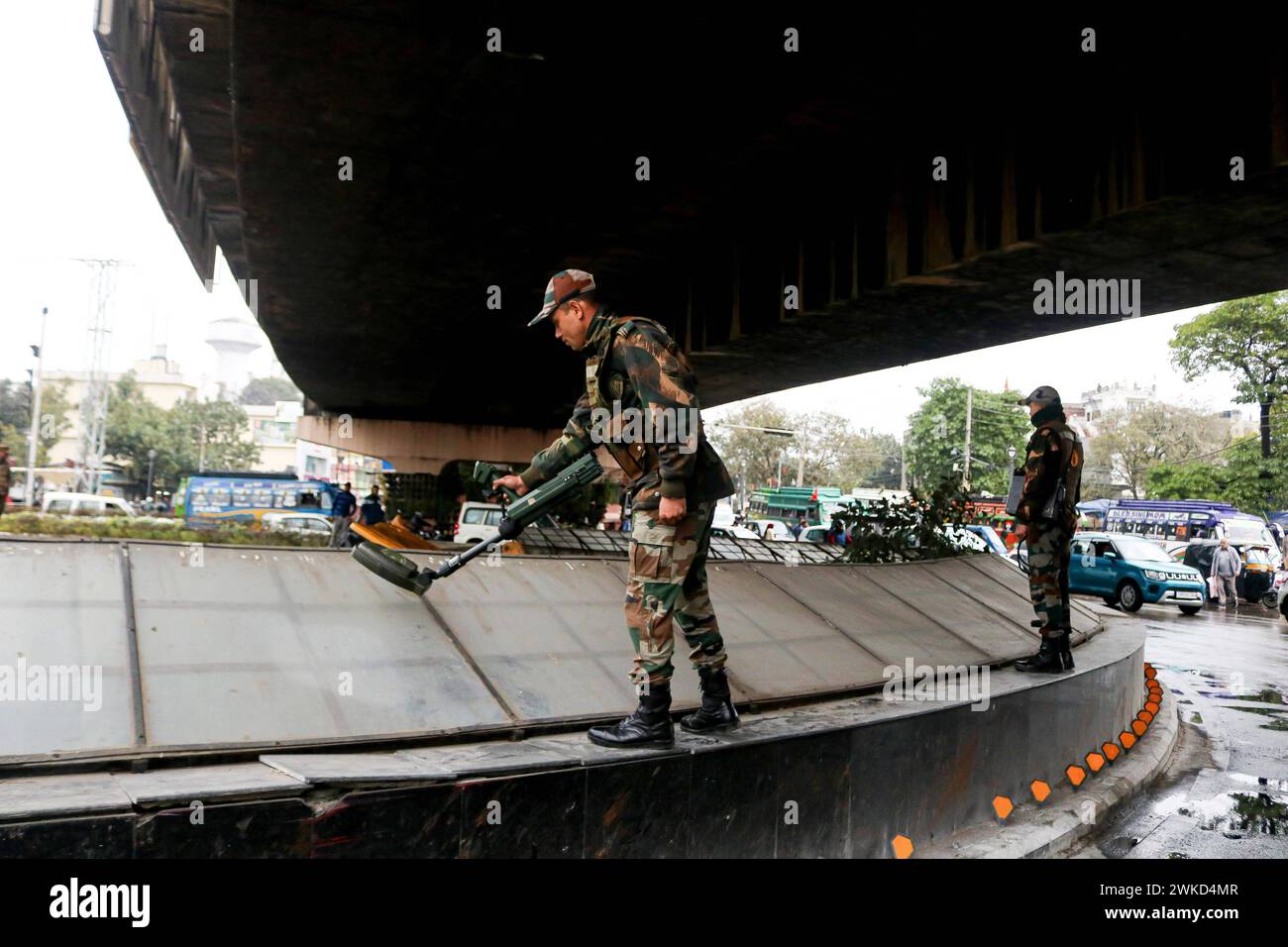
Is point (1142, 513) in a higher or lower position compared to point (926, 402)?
lower

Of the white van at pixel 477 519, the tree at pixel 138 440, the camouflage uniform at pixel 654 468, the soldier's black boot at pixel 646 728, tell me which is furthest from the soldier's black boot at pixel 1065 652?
the tree at pixel 138 440

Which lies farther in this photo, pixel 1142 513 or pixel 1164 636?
pixel 1142 513

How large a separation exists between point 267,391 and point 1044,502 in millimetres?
182988

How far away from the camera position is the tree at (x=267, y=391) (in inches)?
6521

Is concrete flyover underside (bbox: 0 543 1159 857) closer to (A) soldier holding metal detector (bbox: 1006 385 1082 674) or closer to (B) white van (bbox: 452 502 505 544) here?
(A) soldier holding metal detector (bbox: 1006 385 1082 674)

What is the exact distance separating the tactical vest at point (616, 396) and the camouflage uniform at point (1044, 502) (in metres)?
3.56

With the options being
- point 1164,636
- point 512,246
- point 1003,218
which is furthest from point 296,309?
point 1164,636

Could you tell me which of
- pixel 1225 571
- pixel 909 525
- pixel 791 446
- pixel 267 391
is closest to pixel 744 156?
pixel 909 525

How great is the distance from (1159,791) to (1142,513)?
114 feet

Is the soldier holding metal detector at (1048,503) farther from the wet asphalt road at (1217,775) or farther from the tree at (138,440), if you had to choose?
the tree at (138,440)

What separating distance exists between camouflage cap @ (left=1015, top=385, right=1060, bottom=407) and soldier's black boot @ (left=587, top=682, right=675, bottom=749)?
13.2 feet
